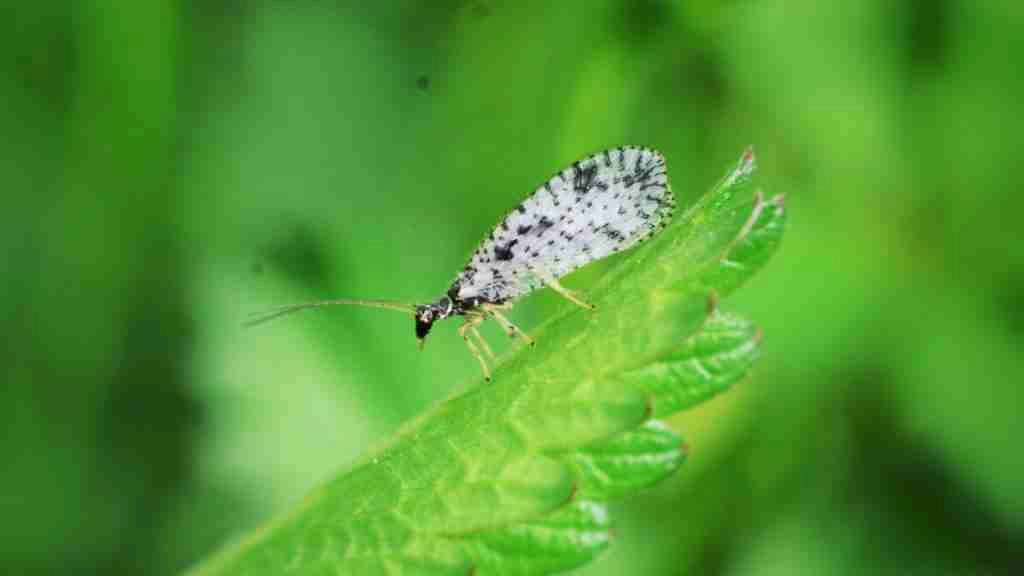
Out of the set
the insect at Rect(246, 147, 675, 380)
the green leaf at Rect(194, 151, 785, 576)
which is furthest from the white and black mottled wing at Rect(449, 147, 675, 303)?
the green leaf at Rect(194, 151, 785, 576)

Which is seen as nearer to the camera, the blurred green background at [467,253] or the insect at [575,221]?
the insect at [575,221]

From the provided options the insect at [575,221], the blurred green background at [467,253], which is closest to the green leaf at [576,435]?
the insect at [575,221]

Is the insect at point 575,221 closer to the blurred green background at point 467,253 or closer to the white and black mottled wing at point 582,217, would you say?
the white and black mottled wing at point 582,217

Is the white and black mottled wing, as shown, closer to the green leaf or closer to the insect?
the insect

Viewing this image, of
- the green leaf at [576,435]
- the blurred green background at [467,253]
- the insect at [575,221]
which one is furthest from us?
the blurred green background at [467,253]

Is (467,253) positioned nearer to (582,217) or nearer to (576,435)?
(582,217)

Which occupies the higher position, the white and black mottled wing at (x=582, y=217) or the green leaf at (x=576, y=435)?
the white and black mottled wing at (x=582, y=217)

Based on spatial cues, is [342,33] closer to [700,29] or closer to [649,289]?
[700,29]
